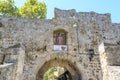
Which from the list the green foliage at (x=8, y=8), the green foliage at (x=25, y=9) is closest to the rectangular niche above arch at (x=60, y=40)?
the green foliage at (x=25, y=9)

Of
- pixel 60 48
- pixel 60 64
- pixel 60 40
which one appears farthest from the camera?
pixel 60 64

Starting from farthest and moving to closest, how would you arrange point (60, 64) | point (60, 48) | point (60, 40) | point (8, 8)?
point (8, 8) → point (60, 64) → point (60, 40) → point (60, 48)

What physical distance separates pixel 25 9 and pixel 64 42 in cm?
807

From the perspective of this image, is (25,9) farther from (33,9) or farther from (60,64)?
(60,64)

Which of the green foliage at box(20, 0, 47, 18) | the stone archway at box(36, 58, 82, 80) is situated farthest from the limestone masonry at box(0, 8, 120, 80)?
the green foliage at box(20, 0, 47, 18)

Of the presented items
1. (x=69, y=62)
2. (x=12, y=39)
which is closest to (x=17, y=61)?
(x=12, y=39)

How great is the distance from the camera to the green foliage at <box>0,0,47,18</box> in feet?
56.1

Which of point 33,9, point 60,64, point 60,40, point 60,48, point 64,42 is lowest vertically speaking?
point 60,64

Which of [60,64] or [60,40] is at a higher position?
[60,40]

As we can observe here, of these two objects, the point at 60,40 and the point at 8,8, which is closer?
the point at 60,40

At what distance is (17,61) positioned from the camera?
8383mm

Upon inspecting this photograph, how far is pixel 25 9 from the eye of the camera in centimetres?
1739

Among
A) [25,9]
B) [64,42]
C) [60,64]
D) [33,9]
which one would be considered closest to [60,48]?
[64,42]

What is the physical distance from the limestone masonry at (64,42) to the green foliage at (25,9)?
642cm
